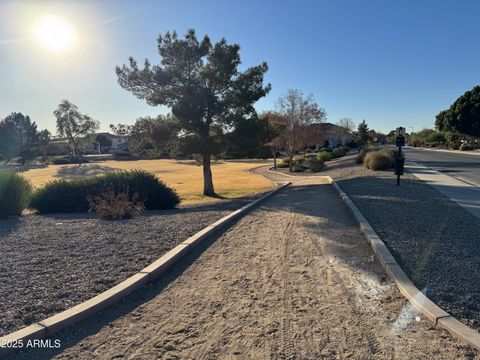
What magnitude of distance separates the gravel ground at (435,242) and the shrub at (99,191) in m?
7.04

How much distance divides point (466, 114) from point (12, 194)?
60.4 metres

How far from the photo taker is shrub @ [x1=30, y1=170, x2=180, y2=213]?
12.0 meters

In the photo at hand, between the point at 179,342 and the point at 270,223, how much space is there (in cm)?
568

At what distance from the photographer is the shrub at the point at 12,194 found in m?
10.4

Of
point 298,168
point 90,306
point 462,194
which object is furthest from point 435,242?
point 298,168

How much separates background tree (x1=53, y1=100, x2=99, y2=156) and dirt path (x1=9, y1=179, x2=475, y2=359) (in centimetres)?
7100

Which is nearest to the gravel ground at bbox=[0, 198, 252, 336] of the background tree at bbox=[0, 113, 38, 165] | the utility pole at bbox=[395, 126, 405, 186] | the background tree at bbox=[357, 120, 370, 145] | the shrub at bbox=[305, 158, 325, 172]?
the utility pole at bbox=[395, 126, 405, 186]

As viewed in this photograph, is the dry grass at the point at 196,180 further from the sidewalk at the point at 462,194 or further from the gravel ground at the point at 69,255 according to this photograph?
the sidewalk at the point at 462,194

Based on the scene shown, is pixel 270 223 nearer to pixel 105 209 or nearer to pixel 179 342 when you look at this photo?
pixel 105 209

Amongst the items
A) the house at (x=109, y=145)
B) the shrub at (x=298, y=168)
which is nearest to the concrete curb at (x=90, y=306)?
the shrub at (x=298, y=168)

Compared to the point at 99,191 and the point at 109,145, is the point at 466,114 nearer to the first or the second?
the point at 99,191

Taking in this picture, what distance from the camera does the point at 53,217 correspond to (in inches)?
411

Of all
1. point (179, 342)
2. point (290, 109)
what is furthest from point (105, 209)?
point (290, 109)

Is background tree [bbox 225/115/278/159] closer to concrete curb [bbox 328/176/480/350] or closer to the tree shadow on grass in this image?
concrete curb [bbox 328/176/480/350]
